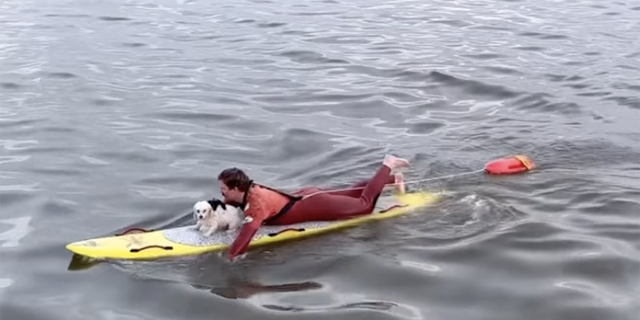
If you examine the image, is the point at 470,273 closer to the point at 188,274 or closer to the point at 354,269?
the point at 354,269

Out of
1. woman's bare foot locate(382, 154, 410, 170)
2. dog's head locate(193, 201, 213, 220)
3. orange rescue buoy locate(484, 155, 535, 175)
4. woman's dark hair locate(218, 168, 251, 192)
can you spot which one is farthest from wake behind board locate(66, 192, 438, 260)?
orange rescue buoy locate(484, 155, 535, 175)

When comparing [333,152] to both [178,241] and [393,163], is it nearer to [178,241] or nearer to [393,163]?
[393,163]

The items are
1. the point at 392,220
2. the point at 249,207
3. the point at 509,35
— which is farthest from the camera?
the point at 509,35

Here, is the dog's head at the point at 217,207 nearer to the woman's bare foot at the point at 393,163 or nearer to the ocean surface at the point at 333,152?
the ocean surface at the point at 333,152

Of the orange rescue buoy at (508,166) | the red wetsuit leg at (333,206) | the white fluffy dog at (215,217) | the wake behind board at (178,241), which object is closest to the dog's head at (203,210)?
the white fluffy dog at (215,217)

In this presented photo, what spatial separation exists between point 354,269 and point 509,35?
14334 mm

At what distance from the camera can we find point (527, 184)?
975 centimetres

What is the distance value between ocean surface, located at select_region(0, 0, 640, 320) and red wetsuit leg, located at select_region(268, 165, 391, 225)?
264mm

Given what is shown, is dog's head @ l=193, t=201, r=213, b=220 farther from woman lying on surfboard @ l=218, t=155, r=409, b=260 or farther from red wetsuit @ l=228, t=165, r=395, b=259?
red wetsuit @ l=228, t=165, r=395, b=259

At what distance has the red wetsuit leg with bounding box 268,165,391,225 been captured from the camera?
8453 millimetres

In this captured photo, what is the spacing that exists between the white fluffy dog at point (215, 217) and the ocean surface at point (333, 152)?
1.10 feet

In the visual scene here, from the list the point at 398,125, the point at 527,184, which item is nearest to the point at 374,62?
the point at 398,125

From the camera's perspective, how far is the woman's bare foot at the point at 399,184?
941 centimetres

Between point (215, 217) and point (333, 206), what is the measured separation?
1.22 m
